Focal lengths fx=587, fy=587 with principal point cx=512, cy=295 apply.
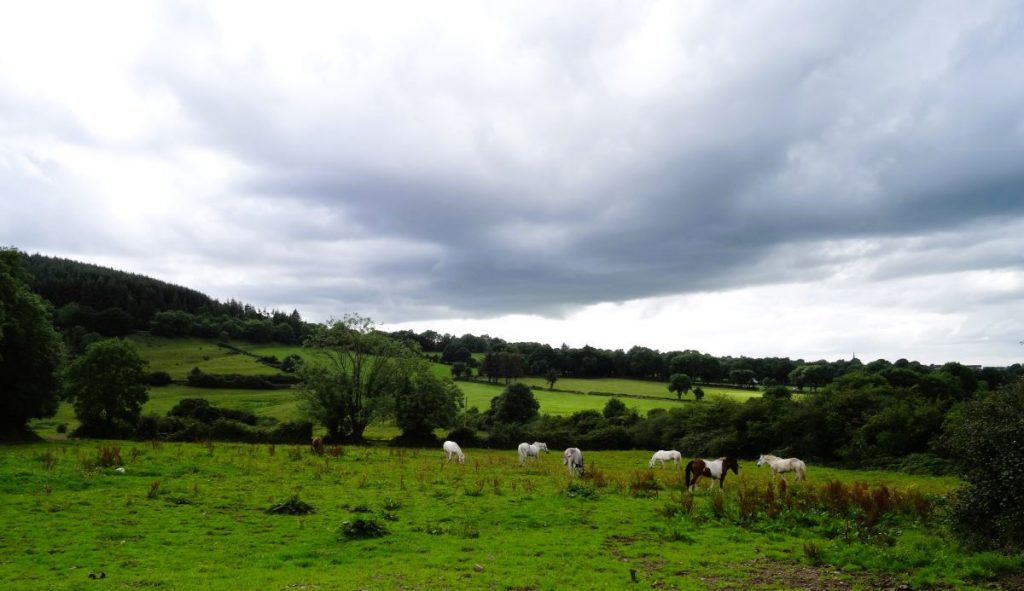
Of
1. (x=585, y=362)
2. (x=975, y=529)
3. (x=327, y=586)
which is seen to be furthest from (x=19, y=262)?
(x=585, y=362)

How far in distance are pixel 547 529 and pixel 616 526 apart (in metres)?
2.04

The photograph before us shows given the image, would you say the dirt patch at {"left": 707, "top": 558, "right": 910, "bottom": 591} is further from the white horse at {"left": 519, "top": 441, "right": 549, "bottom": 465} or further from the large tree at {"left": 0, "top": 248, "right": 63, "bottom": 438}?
the large tree at {"left": 0, "top": 248, "right": 63, "bottom": 438}

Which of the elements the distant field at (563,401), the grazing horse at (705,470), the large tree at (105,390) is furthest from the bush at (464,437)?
the grazing horse at (705,470)

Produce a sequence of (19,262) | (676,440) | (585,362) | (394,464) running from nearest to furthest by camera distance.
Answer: (394,464), (19,262), (676,440), (585,362)

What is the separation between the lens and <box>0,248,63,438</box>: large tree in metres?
36.3

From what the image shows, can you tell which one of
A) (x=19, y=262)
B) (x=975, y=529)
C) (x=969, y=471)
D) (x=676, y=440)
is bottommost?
(x=676, y=440)

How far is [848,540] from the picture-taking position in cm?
1471

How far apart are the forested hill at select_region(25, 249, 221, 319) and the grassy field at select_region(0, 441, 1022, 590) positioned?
135530 millimetres

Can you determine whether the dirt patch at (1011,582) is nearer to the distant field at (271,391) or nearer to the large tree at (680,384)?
the distant field at (271,391)

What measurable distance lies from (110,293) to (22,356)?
4781 inches

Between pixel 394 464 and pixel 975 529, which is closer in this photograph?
pixel 975 529

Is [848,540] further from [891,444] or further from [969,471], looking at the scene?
[891,444]

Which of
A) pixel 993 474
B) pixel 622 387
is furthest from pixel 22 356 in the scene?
pixel 622 387

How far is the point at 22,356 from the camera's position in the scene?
3728cm
